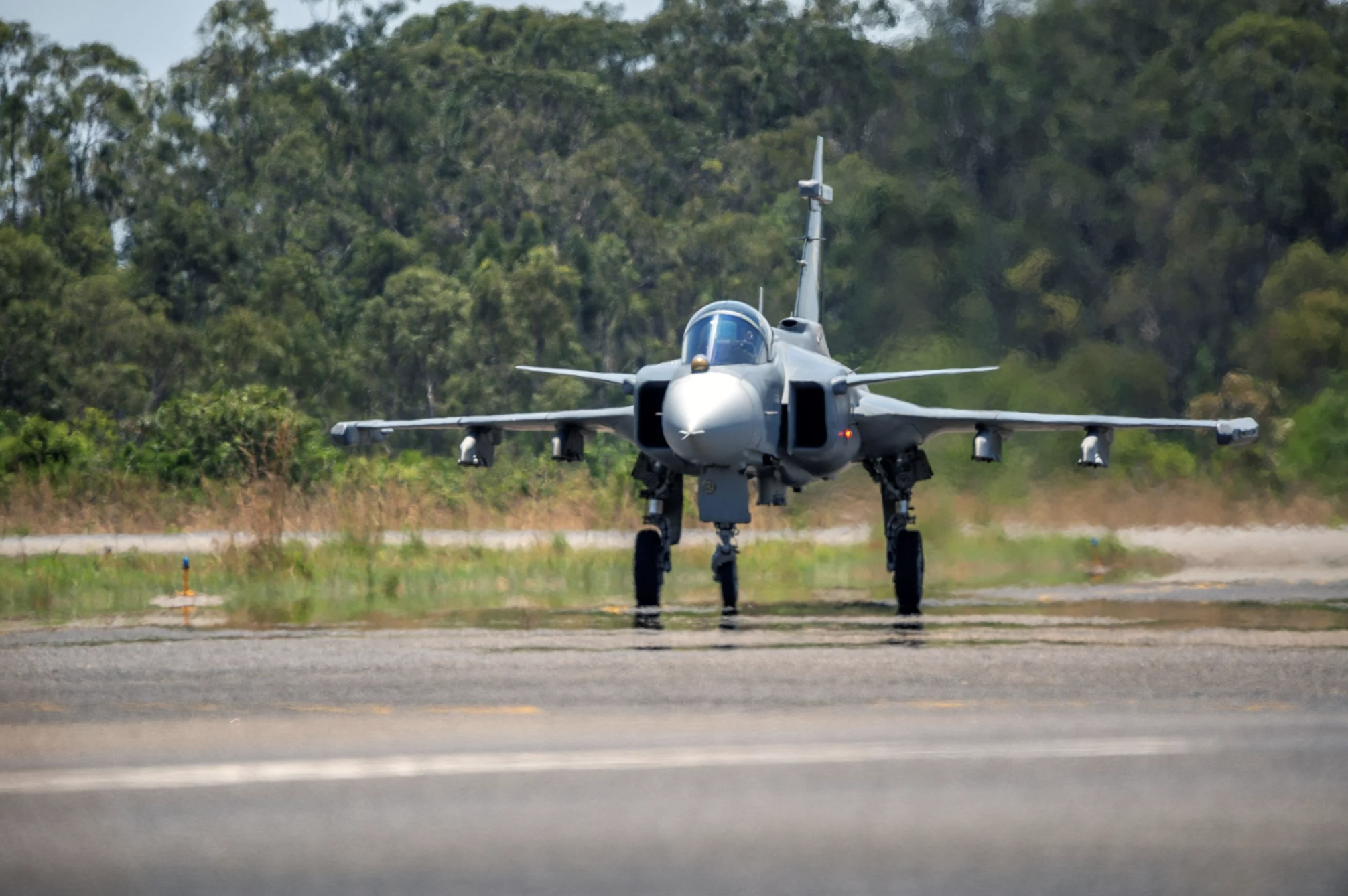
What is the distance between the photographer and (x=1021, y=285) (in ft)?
119

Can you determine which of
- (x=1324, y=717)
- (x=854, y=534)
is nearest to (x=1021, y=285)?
(x=854, y=534)

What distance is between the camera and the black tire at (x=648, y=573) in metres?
18.3

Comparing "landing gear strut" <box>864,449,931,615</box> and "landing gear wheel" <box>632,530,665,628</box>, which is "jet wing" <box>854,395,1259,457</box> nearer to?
"landing gear strut" <box>864,449,931,615</box>

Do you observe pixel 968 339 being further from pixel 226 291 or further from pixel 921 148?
pixel 226 291

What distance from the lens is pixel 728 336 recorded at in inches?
727

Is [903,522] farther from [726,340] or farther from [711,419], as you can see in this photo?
[711,419]

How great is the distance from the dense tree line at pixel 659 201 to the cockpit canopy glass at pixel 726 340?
11.8 metres

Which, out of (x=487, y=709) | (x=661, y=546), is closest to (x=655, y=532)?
(x=661, y=546)

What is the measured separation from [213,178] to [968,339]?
38.8 meters

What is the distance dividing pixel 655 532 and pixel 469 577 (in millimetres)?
4311

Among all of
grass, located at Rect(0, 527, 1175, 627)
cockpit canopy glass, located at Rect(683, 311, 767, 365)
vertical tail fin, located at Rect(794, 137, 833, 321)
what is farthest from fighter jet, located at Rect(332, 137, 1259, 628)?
vertical tail fin, located at Rect(794, 137, 833, 321)

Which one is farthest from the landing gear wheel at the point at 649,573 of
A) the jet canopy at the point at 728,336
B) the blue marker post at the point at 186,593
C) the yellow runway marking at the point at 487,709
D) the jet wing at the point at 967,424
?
the yellow runway marking at the point at 487,709

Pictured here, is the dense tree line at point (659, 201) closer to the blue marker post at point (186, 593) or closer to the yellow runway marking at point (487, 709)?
the blue marker post at point (186, 593)

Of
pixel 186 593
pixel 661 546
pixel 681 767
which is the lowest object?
pixel 681 767
